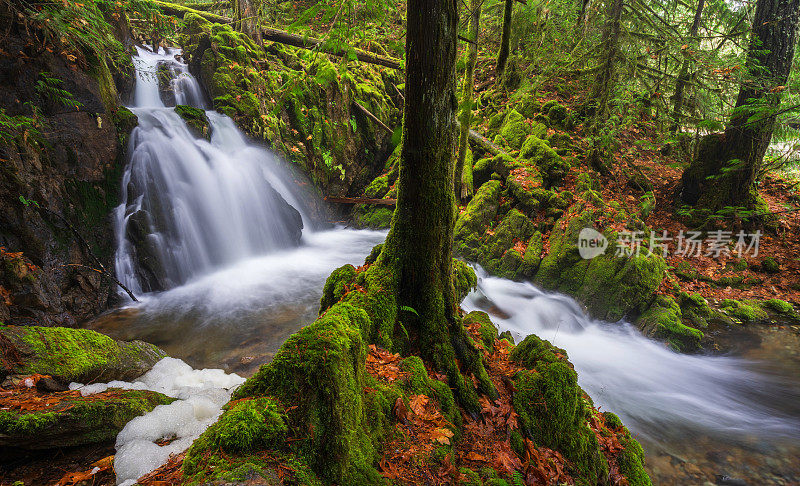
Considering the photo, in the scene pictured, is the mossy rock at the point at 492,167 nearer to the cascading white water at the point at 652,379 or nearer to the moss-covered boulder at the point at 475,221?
the moss-covered boulder at the point at 475,221

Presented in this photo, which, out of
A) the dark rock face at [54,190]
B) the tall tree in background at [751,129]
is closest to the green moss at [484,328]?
the dark rock face at [54,190]

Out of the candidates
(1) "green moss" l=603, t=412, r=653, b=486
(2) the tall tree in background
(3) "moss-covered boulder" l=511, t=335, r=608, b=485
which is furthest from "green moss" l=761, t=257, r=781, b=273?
(3) "moss-covered boulder" l=511, t=335, r=608, b=485

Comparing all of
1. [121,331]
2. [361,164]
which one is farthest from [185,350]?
[361,164]

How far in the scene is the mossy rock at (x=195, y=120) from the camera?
9.43m

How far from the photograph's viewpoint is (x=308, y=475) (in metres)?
1.47

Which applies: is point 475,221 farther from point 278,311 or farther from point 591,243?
point 278,311

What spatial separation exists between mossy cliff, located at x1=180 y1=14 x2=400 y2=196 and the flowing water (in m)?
0.80

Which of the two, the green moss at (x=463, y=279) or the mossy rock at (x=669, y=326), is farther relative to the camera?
the mossy rock at (x=669, y=326)

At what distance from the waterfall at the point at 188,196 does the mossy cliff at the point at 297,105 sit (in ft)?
2.34

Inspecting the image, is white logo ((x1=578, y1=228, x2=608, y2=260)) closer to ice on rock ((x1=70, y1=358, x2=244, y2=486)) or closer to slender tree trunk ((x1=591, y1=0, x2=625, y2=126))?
slender tree trunk ((x1=591, y1=0, x2=625, y2=126))

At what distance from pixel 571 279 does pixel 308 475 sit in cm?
818

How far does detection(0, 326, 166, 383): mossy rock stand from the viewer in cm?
253

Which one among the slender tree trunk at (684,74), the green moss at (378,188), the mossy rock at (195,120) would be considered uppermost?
the slender tree trunk at (684,74)

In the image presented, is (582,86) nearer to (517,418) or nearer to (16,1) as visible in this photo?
(517,418)
